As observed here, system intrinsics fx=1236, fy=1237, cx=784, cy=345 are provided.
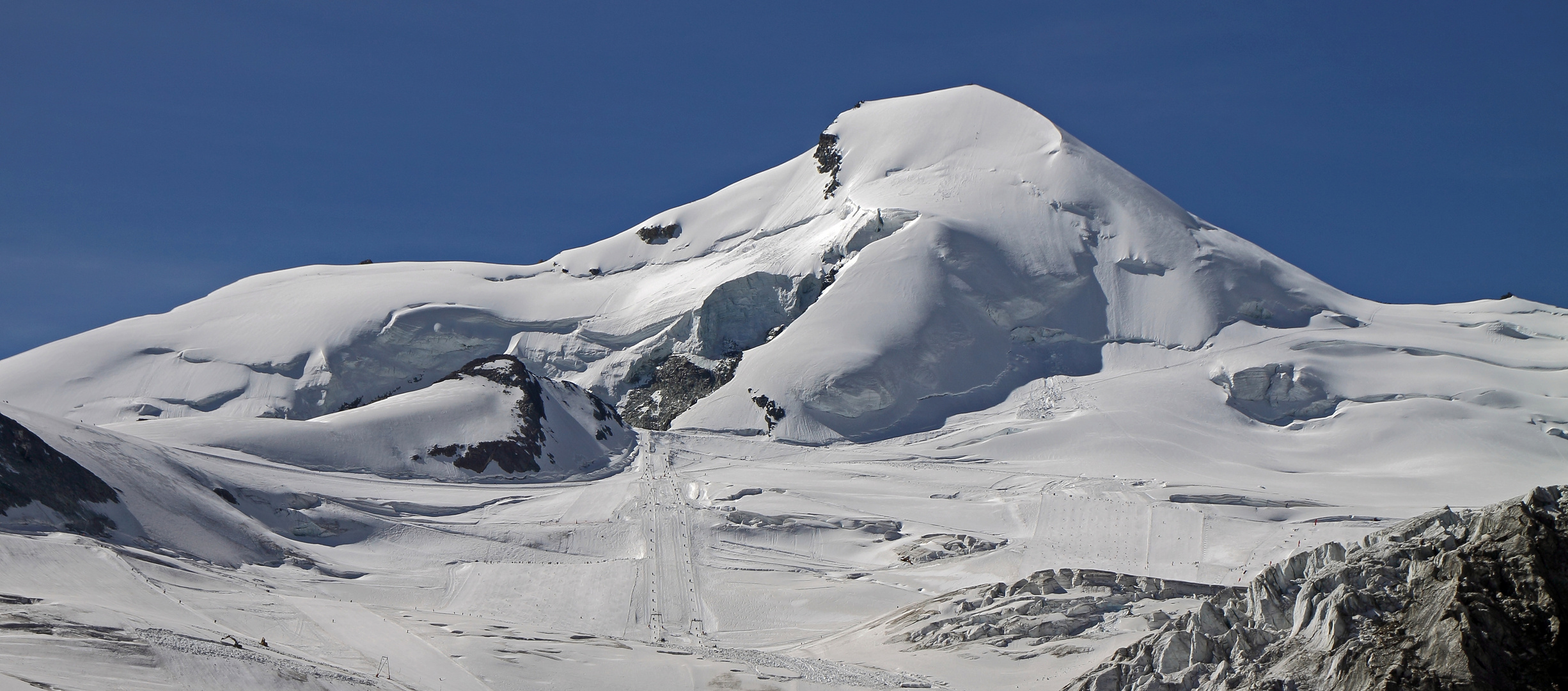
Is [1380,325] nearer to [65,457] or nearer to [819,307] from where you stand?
[819,307]

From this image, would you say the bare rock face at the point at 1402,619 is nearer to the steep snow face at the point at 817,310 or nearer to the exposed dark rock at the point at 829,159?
the steep snow face at the point at 817,310

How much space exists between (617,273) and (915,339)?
1320 inches

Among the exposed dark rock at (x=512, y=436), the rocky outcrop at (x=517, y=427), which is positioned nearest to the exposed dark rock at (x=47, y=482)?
the rocky outcrop at (x=517, y=427)

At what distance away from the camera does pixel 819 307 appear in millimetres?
85688

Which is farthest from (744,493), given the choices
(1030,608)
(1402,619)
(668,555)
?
(1402,619)

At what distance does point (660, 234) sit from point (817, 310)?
28305 mm

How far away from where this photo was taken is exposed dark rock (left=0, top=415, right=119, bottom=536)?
124 ft

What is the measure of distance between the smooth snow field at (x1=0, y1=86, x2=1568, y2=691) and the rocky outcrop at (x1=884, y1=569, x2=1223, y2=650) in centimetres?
14

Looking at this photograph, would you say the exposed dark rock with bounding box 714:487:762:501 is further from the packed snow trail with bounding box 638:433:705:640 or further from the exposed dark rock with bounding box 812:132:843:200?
the exposed dark rock with bounding box 812:132:843:200

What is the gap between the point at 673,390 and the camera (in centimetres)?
8662

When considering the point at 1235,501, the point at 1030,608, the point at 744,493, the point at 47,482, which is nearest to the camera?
the point at 1030,608

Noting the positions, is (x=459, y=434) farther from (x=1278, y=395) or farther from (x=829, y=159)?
(x=829, y=159)

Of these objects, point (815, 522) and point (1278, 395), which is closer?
point (815, 522)

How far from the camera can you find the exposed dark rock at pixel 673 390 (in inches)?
3292
